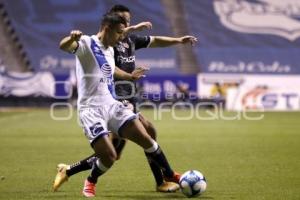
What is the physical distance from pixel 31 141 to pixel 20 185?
7.23 m

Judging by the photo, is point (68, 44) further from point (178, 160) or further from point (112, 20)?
point (178, 160)

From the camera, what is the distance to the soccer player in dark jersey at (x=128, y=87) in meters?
9.14

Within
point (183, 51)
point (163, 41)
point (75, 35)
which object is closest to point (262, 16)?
point (183, 51)

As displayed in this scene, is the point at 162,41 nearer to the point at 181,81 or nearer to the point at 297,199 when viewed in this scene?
the point at 297,199

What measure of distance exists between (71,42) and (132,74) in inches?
37.5

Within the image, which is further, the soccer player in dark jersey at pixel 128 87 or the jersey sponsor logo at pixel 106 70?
the soccer player in dark jersey at pixel 128 87

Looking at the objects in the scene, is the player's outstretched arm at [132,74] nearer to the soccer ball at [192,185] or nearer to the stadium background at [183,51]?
the soccer ball at [192,185]

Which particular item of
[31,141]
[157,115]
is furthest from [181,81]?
[31,141]

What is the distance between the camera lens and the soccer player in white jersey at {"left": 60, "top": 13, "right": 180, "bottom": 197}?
8.37 meters

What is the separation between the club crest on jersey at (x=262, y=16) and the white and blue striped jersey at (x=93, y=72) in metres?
27.3

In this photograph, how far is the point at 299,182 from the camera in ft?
31.7

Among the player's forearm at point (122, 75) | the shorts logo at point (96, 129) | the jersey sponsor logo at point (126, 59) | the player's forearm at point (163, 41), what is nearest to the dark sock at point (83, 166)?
the shorts logo at point (96, 129)

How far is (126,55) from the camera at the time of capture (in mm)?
9594

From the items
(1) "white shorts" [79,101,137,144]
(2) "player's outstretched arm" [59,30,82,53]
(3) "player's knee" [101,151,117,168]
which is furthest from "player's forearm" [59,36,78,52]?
(3) "player's knee" [101,151,117,168]
